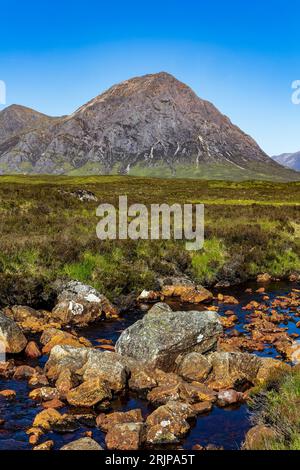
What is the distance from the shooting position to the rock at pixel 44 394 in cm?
1309

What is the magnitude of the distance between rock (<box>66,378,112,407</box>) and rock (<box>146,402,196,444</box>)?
6.12ft

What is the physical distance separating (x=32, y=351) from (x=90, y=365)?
3351 mm

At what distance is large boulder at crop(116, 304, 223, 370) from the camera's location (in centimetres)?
1520

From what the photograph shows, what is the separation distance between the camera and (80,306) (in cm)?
2072

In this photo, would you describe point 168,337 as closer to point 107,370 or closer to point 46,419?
point 107,370

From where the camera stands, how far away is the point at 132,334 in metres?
16.1

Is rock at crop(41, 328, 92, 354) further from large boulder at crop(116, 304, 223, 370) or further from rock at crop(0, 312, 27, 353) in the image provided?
large boulder at crop(116, 304, 223, 370)

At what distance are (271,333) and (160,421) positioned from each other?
30.1ft

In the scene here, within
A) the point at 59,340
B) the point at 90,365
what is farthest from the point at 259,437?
the point at 59,340

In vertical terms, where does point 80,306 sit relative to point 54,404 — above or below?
above

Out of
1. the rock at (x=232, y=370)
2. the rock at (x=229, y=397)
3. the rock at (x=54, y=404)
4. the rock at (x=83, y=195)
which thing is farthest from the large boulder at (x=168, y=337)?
the rock at (x=83, y=195)
